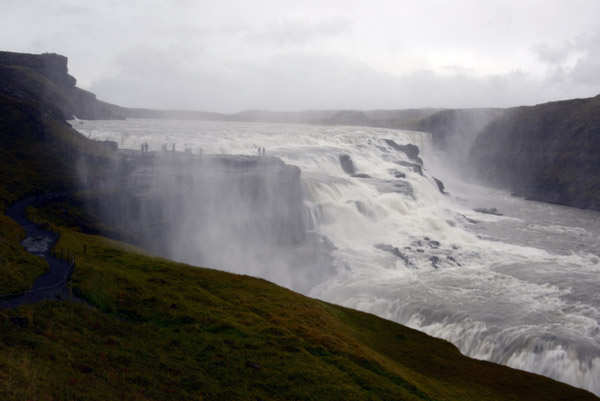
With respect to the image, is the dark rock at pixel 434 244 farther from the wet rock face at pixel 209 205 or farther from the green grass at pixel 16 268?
the green grass at pixel 16 268

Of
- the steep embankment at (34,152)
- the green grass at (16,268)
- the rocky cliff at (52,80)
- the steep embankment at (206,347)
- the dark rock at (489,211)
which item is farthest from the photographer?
the rocky cliff at (52,80)

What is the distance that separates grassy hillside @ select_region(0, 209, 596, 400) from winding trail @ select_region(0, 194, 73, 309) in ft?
2.00

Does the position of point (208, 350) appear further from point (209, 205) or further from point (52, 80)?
point (52, 80)

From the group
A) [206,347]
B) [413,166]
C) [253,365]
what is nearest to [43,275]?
[206,347]

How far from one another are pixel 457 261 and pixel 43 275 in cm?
3378

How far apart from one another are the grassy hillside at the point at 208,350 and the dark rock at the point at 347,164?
4359 centimetres

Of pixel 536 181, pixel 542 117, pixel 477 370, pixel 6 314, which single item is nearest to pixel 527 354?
pixel 477 370

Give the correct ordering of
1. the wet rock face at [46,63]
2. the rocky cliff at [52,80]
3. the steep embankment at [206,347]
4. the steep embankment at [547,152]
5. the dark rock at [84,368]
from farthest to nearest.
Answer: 1. the wet rock face at [46,63]
2. the rocky cliff at [52,80]
3. the steep embankment at [547,152]
4. the steep embankment at [206,347]
5. the dark rock at [84,368]

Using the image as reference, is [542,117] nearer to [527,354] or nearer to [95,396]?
[527,354]

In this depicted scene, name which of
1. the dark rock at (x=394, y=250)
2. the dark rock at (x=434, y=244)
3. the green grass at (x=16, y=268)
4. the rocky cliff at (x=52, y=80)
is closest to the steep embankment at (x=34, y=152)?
the green grass at (x=16, y=268)

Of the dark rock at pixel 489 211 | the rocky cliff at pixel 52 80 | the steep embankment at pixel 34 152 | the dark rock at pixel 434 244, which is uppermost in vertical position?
the rocky cliff at pixel 52 80

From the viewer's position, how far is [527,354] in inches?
959

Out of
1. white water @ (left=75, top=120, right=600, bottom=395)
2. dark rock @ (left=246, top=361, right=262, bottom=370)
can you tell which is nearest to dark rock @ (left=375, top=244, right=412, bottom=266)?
white water @ (left=75, top=120, right=600, bottom=395)

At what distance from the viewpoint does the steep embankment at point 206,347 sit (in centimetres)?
1260
